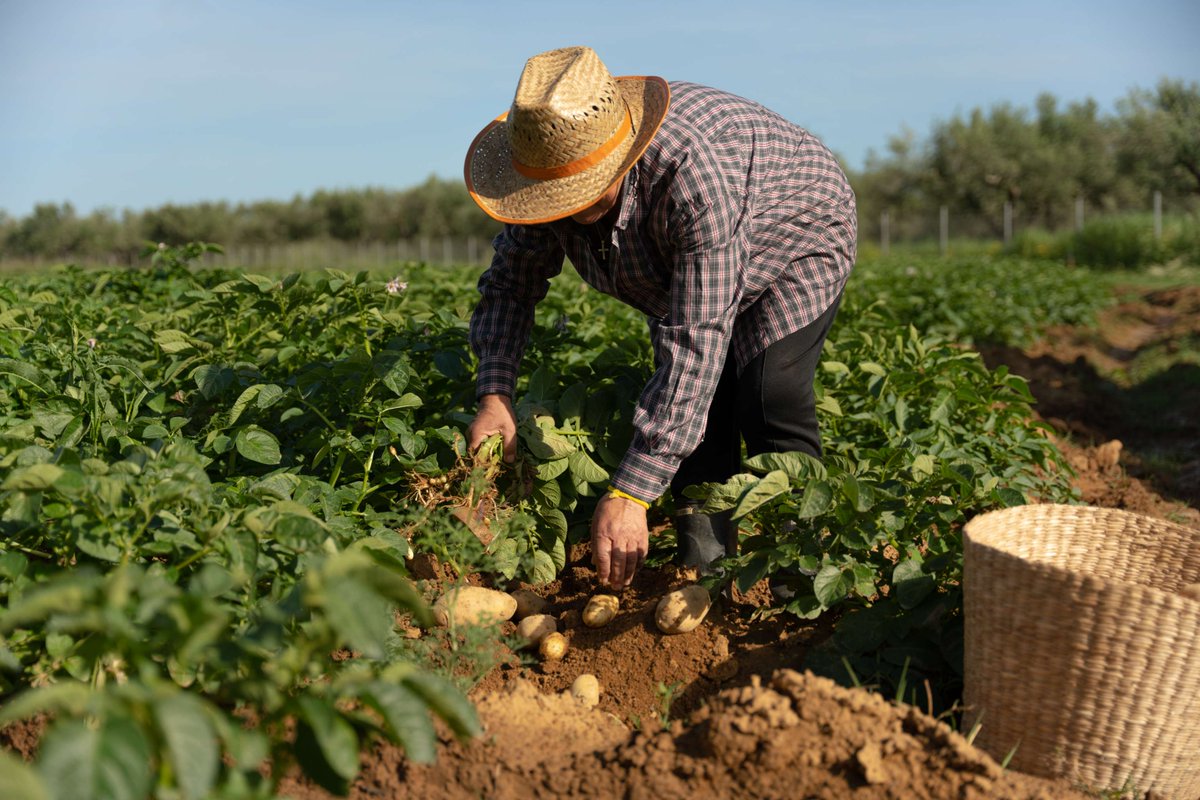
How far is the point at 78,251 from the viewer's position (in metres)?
40.9

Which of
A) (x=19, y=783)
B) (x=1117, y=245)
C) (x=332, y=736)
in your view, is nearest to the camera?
(x=19, y=783)

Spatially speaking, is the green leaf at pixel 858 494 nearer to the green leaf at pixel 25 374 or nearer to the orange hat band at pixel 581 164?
the orange hat band at pixel 581 164

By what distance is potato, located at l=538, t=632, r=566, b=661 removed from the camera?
237cm

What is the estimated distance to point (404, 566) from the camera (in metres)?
2.19

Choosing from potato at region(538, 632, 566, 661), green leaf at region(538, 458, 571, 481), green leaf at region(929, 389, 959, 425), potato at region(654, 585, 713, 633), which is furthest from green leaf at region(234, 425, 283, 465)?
green leaf at region(929, 389, 959, 425)

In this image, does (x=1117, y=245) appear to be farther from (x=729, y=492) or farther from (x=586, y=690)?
(x=586, y=690)

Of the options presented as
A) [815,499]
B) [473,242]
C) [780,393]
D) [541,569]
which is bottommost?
[473,242]

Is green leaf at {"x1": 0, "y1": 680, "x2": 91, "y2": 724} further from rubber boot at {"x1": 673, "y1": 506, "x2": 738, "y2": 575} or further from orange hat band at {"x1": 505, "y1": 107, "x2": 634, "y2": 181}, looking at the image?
rubber boot at {"x1": 673, "y1": 506, "x2": 738, "y2": 575}

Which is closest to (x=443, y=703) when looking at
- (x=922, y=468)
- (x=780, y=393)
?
(x=922, y=468)

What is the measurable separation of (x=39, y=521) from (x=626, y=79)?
1.63 metres

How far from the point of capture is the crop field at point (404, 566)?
4.16ft

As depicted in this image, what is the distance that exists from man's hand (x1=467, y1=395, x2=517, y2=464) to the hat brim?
55 centimetres

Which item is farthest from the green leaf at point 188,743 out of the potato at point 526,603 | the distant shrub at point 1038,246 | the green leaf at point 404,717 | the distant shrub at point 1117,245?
the distant shrub at point 1038,246

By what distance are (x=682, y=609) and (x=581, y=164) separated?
1.04 meters
